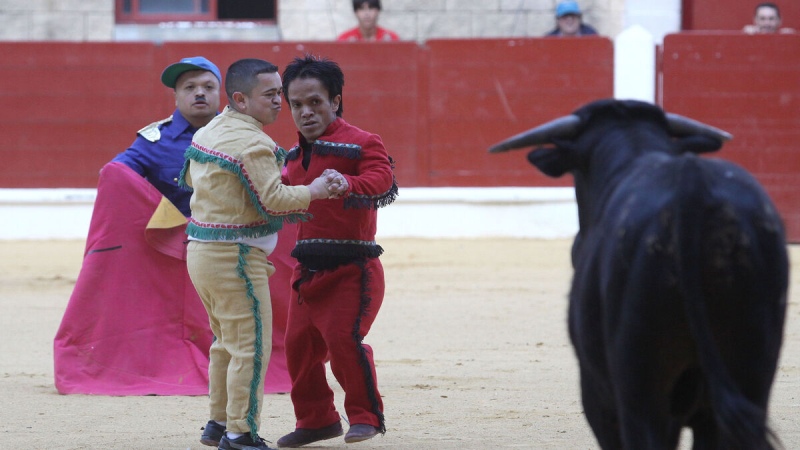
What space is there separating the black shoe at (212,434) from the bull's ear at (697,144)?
70.5 inches

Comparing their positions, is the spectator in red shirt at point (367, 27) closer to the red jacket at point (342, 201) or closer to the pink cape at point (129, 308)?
the pink cape at point (129, 308)

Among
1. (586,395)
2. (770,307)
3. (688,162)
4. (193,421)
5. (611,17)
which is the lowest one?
(193,421)

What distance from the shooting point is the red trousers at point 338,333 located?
4039 millimetres

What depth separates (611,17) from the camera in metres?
12.5

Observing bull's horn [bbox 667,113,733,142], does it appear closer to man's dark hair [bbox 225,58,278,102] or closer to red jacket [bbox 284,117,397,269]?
red jacket [bbox 284,117,397,269]

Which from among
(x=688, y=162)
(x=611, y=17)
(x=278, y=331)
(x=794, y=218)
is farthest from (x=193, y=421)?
(x=611, y=17)

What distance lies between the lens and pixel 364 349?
4.08 m

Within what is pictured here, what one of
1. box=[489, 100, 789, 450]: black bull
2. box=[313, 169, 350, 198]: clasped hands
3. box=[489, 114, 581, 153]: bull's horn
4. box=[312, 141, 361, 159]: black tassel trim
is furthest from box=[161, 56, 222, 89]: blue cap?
box=[489, 100, 789, 450]: black bull

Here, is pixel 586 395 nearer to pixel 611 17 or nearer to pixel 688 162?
pixel 688 162

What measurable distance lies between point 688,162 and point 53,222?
9.59 metres

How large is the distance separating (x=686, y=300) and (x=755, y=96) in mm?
9274

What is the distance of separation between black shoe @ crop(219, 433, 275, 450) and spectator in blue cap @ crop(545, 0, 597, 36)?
809 centimetres

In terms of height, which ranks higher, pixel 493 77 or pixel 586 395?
pixel 493 77

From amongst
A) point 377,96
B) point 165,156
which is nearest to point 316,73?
point 165,156
